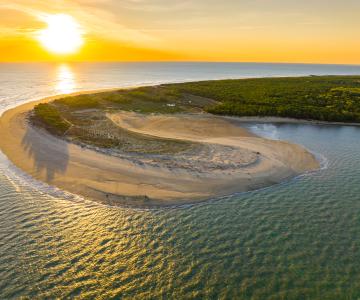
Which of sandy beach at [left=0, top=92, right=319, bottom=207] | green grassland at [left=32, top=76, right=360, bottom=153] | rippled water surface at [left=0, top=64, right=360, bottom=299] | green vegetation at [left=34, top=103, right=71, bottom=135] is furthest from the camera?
green vegetation at [left=34, top=103, right=71, bottom=135]

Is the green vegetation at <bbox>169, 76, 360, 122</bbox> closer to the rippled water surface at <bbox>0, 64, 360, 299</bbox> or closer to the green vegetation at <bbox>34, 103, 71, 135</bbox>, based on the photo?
the green vegetation at <bbox>34, 103, 71, 135</bbox>

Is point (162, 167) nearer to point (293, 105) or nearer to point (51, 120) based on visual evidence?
point (51, 120)

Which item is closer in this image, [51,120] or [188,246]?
[188,246]

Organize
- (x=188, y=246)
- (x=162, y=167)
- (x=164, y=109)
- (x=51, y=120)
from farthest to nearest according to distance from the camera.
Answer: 1. (x=164, y=109)
2. (x=51, y=120)
3. (x=162, y=167)
4. (x=188, y=246)

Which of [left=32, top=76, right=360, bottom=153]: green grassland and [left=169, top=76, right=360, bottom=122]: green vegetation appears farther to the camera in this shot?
[left=169, top=76, right=360, bottom=122]: green vegetation

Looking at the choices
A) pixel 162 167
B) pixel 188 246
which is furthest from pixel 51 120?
pixel 188 246

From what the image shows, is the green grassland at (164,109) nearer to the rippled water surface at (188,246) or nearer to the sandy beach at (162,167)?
the sandy beach at (162,167)

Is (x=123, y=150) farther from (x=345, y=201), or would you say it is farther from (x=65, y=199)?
(x=345, y=201)

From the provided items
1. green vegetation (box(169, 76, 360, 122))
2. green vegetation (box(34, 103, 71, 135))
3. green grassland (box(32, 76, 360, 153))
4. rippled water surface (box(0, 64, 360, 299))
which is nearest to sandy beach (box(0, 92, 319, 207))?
rippled water surface (box(0, 64, 360, 299))
